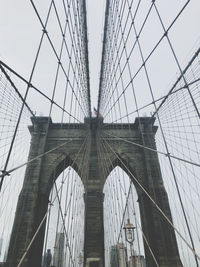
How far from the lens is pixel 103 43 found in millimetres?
11586

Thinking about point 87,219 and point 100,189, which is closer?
point 87,219

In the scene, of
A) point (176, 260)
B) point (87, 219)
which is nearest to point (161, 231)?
point (176, 260)

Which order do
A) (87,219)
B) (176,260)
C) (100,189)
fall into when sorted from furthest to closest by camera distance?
(100,189)
(87,219)
(176,260)

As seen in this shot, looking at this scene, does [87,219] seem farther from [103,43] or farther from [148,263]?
[103,43]

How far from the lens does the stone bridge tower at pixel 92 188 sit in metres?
9.48

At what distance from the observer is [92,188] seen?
1130cm

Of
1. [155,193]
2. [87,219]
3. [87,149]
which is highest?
[87,149]

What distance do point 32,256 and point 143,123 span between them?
36.3ft

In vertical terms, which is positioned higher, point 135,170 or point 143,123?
point 143,123

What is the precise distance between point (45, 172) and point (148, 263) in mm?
8122

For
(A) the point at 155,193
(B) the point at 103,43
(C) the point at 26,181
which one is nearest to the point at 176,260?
(A) the point at 155,193

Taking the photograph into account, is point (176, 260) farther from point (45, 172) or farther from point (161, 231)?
point (45, 172)

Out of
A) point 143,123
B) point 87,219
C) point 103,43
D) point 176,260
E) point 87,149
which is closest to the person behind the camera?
point 176,260

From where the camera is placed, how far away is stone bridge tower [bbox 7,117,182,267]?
31.1 ft
